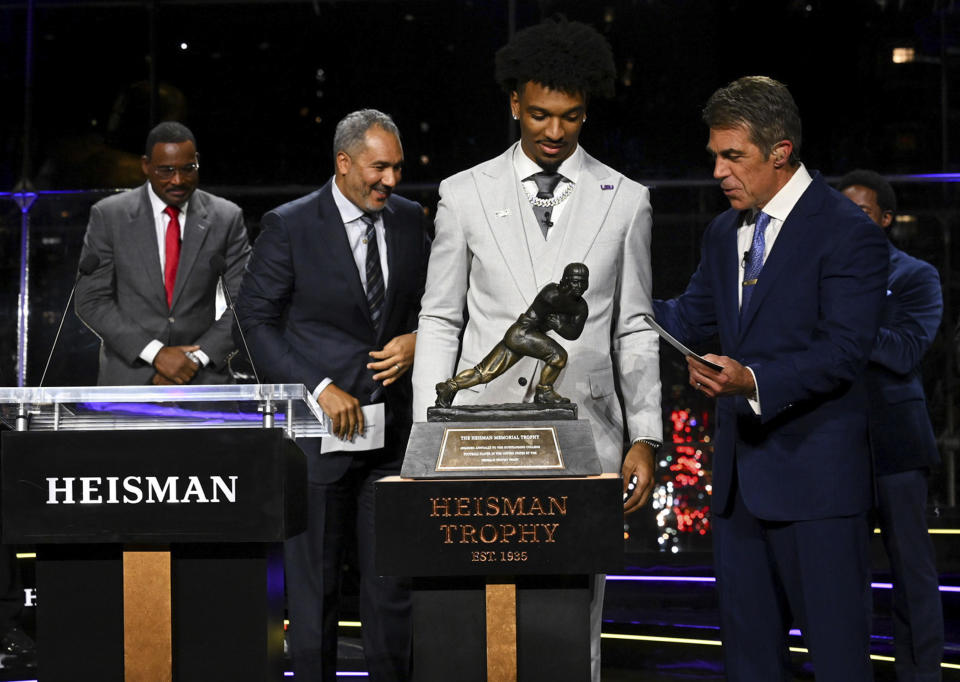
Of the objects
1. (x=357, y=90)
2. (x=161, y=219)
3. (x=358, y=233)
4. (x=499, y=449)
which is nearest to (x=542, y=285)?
(x=499, y=449)

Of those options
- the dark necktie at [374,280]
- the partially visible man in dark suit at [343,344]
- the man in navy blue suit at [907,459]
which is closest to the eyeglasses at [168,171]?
the partially visible man in dark suit at [343,344]

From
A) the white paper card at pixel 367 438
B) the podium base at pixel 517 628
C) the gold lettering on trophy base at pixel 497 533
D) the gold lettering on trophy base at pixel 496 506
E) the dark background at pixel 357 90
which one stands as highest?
the dark background at pixel 357 90

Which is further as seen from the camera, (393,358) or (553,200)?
(393,358)

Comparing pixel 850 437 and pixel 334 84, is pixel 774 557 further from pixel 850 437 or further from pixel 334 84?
pixel 334 84

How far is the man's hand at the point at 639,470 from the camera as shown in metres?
2.85

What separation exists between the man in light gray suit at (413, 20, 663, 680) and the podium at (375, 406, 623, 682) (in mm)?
446

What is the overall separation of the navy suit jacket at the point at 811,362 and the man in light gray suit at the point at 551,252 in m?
0.26

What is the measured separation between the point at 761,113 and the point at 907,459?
5.30 feet

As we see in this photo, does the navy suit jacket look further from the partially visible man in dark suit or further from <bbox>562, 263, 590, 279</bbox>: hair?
the partially visible man in dark suit

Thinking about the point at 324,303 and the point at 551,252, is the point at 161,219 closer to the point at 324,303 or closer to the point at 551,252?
the point at 324,303

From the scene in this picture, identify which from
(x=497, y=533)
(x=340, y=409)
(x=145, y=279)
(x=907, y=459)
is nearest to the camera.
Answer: (x=497, y=533)

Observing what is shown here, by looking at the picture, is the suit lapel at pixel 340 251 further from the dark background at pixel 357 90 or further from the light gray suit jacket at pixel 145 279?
the dark background at pixel 357 90

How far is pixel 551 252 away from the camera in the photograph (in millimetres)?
2994

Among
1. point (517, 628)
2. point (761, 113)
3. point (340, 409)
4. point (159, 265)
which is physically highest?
point (761, 113)
